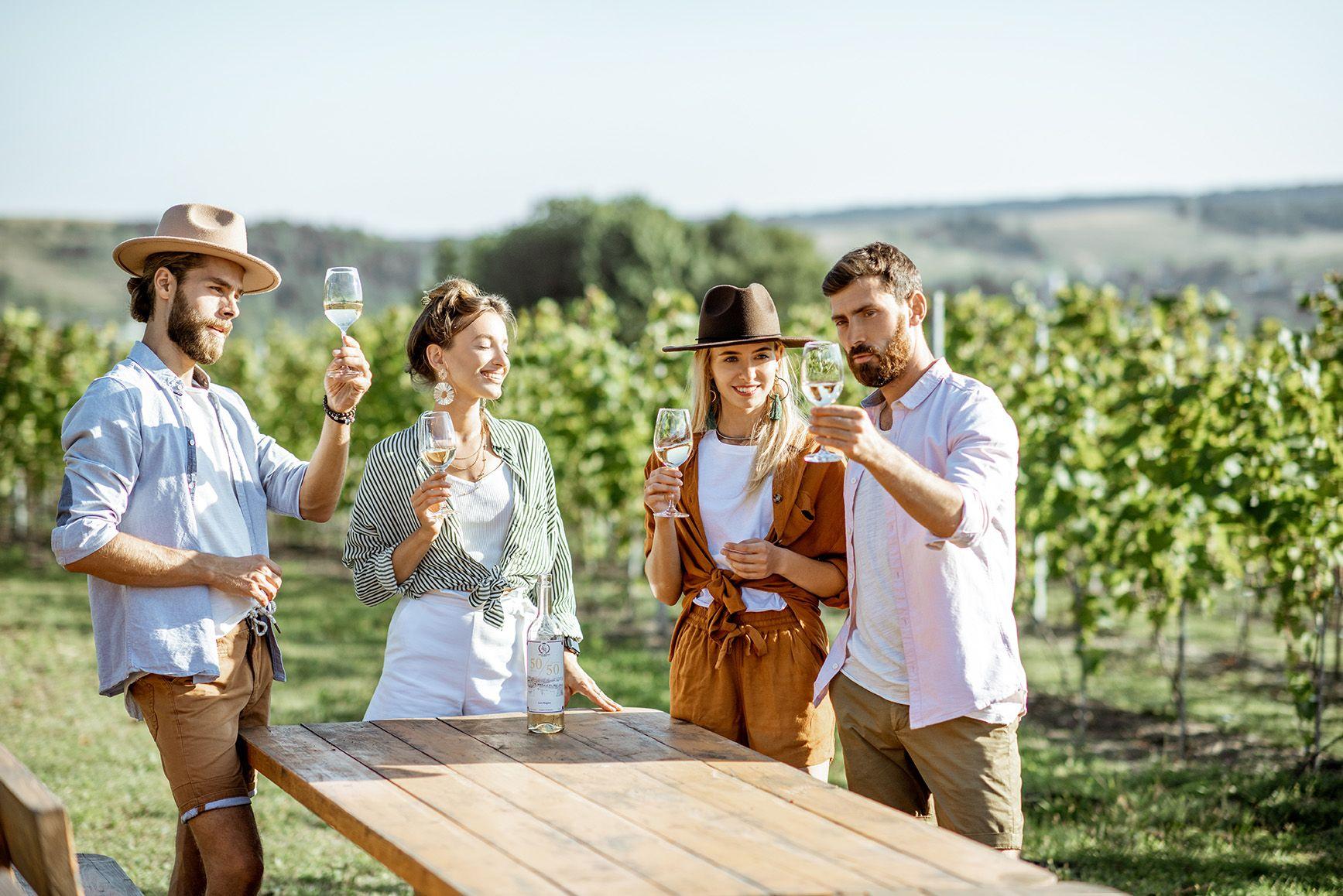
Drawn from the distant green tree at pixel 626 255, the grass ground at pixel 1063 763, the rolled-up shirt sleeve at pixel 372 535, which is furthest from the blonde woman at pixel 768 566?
the distant green tree at pixel 626 255

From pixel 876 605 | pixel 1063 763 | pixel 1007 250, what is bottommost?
pixel 1063 763

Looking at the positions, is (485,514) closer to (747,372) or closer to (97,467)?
(747,372)

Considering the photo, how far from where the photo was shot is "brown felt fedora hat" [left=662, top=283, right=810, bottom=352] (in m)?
3.14

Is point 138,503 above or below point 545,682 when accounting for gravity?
above

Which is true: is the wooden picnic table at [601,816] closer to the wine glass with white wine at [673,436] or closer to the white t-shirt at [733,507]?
the white t-shirt at [733,507]

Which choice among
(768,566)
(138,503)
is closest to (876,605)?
(768,566)

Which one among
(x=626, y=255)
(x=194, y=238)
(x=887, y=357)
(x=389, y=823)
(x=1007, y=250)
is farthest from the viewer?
(x=626, y=255)

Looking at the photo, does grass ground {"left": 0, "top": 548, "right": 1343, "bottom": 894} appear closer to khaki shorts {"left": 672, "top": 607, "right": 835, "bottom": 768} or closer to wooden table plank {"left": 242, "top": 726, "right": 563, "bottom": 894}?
khaki shorts {"left": 672, "top": 607, "right": 835, "bottom": 768}

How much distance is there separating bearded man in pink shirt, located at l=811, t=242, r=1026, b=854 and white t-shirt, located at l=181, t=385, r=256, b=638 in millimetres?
1522

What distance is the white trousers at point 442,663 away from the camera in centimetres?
314

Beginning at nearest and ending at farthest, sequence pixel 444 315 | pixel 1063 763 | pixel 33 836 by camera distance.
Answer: pixel 33 836 → pixel 444 315 → pixel 1063 763

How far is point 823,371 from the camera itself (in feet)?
8.44

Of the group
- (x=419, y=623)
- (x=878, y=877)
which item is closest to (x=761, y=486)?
(x=419, y=623)

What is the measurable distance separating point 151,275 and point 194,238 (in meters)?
0.18
